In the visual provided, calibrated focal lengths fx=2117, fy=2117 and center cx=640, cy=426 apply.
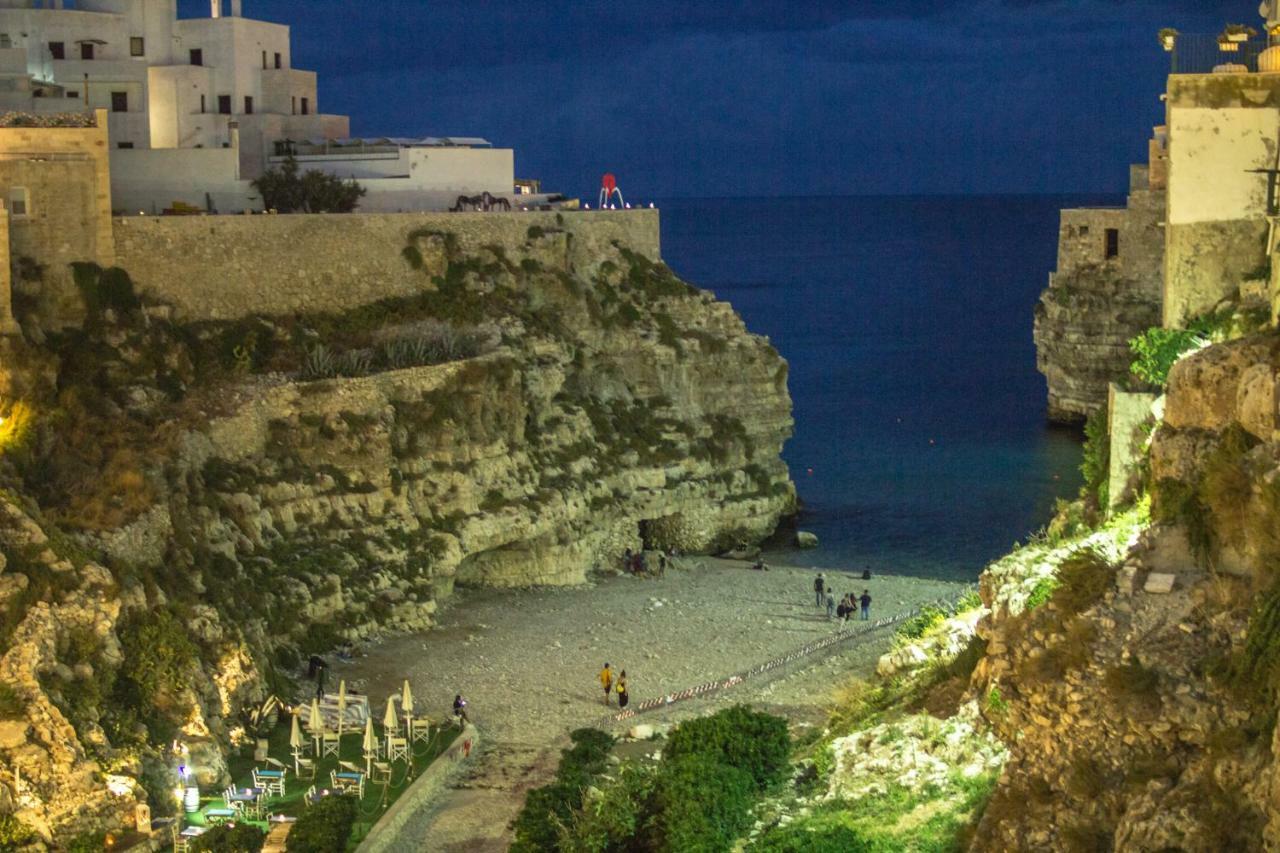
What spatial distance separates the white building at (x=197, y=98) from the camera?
46625 mm

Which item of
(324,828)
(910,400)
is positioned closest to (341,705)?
(324,828)

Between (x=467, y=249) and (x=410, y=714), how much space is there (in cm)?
1649

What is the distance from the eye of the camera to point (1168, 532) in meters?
20.2

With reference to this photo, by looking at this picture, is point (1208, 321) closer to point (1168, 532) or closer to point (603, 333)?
point (1168, 532)

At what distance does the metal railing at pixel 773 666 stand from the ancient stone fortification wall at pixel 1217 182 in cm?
1022

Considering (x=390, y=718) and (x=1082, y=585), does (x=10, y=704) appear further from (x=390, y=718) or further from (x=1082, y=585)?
(x=1082, y=585)

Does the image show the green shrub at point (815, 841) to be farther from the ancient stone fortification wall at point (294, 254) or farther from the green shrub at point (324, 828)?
the ancient stone fortification wall at point (294, 254)

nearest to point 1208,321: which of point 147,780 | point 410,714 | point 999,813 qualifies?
point 999,813

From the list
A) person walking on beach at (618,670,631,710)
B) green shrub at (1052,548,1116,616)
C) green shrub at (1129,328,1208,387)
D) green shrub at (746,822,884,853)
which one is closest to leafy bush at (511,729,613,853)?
green shrub at (746,822,884,853)

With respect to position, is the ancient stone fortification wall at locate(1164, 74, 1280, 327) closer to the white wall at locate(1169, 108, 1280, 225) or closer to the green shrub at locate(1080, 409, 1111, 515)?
the white wall at locate(1169, 108, 1280, 225)

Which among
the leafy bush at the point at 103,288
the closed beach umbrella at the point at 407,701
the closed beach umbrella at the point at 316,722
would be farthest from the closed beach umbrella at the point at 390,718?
the leafy bush at the point at 103,288

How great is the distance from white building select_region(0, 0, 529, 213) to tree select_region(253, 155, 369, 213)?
16.0 inches

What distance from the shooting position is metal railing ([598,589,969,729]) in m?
34.0

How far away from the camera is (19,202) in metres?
39.4
